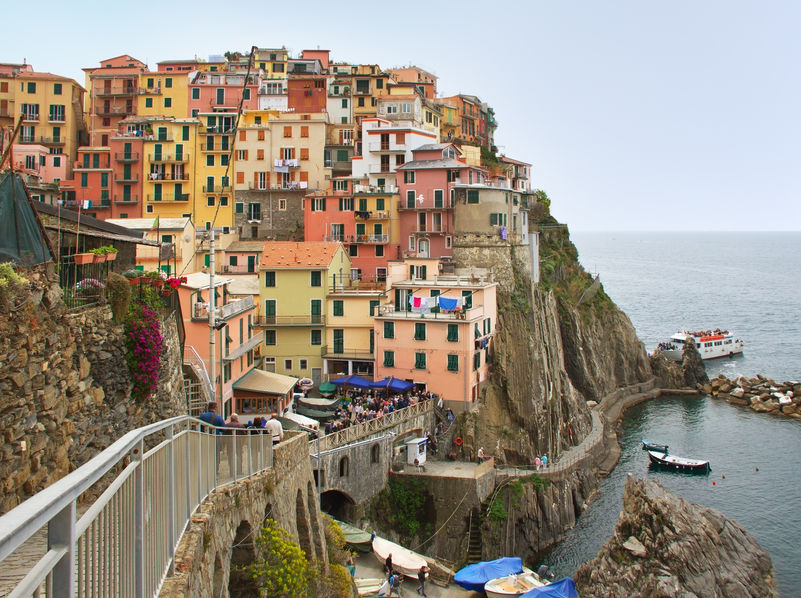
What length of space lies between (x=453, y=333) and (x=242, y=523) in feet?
106

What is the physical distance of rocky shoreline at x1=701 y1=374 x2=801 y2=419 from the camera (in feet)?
236

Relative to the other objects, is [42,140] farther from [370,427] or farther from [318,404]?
[370,427]

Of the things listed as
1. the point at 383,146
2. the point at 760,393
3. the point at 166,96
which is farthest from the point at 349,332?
the point at 760,393

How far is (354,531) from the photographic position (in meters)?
32.7

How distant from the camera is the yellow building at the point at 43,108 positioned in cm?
7331

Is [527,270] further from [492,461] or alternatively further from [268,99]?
[268,99]

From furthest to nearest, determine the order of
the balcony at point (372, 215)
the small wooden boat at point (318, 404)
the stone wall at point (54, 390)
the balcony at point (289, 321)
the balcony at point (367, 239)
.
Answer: the balcony at point (372, 215), the balcony at point (367, 239), the balcony at point (289, 321), the small wooden boat at point (318, 404), the stone wall at point (54, 390)

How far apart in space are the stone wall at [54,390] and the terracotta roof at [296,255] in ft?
116

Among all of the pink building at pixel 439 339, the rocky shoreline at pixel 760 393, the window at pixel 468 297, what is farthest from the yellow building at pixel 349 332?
the rocky shoreline at pixel 760 393

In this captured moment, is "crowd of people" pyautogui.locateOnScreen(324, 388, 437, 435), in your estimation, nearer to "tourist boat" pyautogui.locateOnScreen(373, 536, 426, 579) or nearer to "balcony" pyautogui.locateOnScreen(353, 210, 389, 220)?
"tourist boat" pyautogui.locateOnScreen(373, 536, 426, 579)

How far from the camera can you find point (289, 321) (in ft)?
169

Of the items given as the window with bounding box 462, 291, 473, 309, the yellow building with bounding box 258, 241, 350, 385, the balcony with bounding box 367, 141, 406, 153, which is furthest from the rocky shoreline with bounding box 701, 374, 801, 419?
the yellow building with bounding box 258, 241, 350, 385

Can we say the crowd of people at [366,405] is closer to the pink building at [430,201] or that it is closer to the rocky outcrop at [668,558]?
the rocky outcrop at [668,558]

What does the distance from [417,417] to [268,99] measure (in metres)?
45.3
